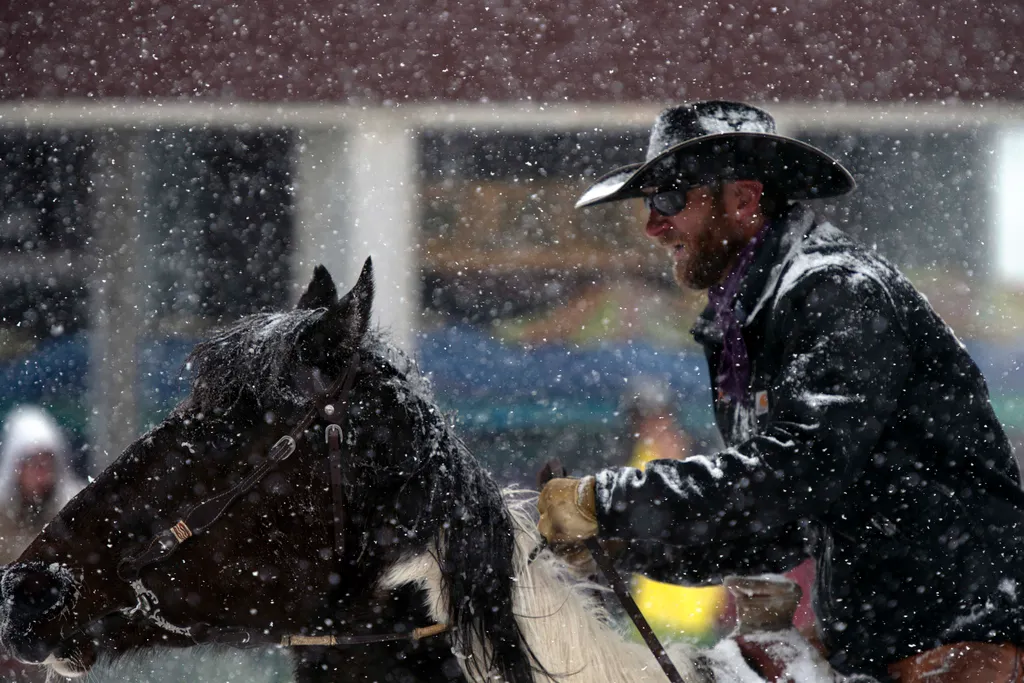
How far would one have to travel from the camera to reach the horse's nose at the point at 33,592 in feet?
4.70

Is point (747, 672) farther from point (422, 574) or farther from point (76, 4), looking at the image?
point (76, 4)

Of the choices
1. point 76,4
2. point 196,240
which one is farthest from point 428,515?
point 76,4

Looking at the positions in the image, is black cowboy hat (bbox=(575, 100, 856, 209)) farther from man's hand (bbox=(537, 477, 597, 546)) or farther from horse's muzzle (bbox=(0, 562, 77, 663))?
horse's muzzle (bbox=(0, 562, 77, 663))

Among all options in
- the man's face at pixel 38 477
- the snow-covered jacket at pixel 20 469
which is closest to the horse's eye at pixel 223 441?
the snow-covered jacket at pixel 20 469

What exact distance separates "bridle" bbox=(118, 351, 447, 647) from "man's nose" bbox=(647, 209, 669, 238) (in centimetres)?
105

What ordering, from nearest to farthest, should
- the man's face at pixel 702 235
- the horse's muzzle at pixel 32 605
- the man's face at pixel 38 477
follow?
1. the horse's muzzle at pixel 32 605
2. the man's face at pixel 702 235
3. the man's face at pixel 38 477

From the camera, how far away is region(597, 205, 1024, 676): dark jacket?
5.45ft

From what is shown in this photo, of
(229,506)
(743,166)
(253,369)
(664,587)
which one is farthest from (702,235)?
(664,587)

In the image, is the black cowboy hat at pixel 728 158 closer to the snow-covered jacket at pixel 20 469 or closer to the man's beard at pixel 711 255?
the man's beard at pixel 711 255

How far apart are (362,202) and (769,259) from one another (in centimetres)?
414

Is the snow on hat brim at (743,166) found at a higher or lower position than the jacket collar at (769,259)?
higher

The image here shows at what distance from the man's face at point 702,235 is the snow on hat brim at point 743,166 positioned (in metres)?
0.06

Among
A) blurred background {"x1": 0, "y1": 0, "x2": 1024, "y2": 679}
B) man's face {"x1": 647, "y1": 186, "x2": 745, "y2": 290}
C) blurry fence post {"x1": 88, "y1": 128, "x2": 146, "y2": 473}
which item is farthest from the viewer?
blurred background {"x1": 0, "y1": 0, "x2": 1024, "y2": 679}

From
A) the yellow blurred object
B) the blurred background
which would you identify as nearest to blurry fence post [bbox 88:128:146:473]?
the blurred background
